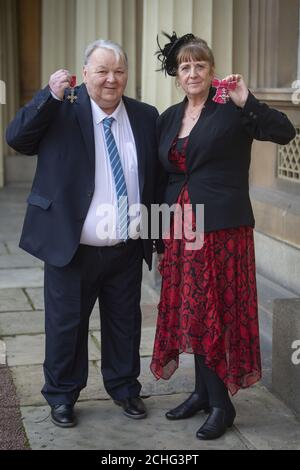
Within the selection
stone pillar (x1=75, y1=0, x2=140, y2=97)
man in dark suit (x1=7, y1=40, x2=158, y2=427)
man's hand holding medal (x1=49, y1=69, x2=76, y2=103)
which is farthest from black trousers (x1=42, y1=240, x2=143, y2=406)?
stone pillar (x1=75, y1=0, x2=140, y2=97)

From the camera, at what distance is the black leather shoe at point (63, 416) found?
4.04m

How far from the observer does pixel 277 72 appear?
234 inches

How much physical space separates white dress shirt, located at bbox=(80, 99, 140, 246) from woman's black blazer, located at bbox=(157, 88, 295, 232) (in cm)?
22

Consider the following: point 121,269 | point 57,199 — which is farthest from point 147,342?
point 57,199

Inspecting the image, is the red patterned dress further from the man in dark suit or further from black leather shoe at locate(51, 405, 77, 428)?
black leather shoe at locate(51, 405, 77, 428)

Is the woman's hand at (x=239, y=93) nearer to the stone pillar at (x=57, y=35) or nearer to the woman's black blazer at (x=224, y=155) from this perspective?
the woman's black blazer at (x=224, y=155)

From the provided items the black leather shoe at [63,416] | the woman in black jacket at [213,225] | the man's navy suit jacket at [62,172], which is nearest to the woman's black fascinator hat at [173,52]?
the woman in black jacket at [213,225]

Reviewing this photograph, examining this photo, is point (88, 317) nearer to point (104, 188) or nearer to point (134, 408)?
point (134, 408)

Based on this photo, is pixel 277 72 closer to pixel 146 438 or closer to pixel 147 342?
pixel 147 342

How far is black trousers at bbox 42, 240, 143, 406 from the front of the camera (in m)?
4.02

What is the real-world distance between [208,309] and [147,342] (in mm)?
1706

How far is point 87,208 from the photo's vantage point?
12.7 feet

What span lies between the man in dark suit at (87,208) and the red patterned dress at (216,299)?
246mm

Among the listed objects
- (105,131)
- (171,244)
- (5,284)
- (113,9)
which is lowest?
(5,284)
